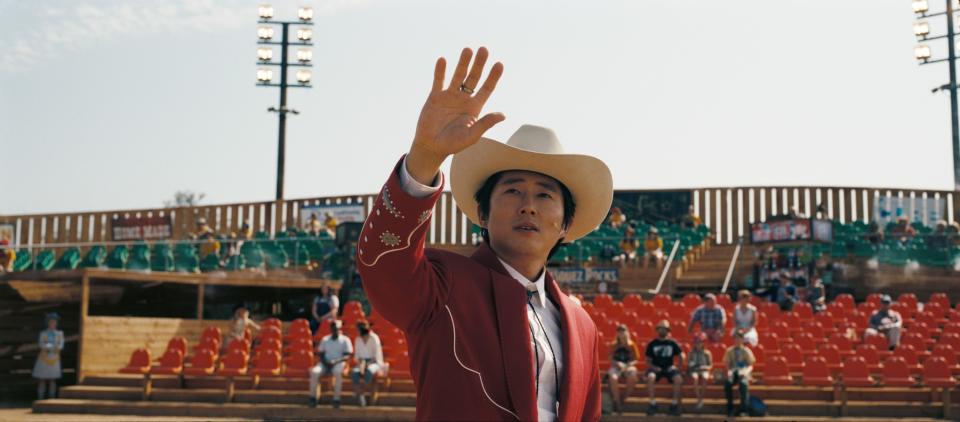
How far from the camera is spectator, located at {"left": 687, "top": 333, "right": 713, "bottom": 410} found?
13.0 meters

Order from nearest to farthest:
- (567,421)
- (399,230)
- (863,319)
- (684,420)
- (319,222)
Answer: (399,230)
(567,421)
(684,420)
(863,319)
(319,222)

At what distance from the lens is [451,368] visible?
230 cm

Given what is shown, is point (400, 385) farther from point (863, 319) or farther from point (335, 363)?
point (863, 319)

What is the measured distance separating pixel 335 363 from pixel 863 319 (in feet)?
27.4

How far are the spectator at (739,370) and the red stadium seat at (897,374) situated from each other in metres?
2.09

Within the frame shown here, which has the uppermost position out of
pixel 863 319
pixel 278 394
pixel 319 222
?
pixel 319 222

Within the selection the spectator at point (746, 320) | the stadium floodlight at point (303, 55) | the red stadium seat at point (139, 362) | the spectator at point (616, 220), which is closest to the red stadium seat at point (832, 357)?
the spectator at point (746, 320)

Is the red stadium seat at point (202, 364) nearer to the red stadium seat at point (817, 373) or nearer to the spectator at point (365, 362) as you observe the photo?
the spectator at point (365, 362)

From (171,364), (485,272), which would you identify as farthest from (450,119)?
(171,364)

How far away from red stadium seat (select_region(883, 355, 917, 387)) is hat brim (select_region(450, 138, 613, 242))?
11710 mm

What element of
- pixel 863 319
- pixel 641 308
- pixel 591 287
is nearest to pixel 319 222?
pixel 591 287

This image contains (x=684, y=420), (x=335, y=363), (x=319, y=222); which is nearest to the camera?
Answer: (x=684, y=420)

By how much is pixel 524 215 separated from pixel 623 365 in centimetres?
1105

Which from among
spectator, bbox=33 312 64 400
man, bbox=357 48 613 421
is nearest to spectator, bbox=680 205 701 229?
spectator, bbox=33 312 64 400
